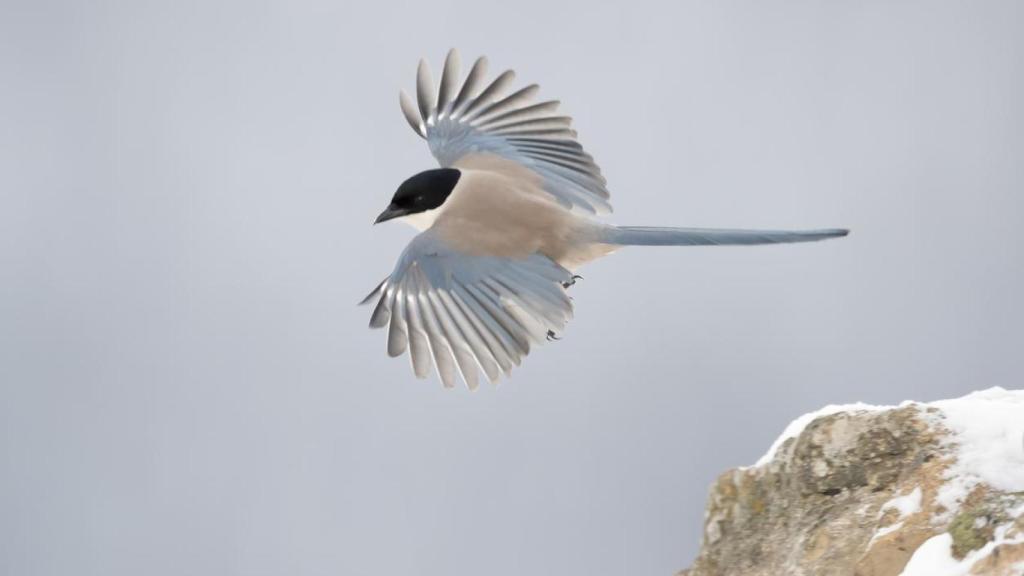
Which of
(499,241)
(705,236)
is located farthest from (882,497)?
(499,241)

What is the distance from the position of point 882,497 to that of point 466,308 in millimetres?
2842

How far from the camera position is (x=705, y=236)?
646cm

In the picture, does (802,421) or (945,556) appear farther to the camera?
(802,421)

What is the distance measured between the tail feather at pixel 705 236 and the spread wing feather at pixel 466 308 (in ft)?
1.38

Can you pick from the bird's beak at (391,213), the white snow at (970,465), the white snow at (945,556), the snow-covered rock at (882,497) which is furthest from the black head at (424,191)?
the white snow at (945,556)

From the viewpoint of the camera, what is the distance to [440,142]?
901cm

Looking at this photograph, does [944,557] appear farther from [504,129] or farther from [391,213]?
[504,129]

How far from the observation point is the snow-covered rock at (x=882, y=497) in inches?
153

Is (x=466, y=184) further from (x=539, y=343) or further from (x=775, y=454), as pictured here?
(x=775, y=454)

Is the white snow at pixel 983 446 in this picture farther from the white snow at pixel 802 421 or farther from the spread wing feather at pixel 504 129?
the spread wing feather at pixel 504 129

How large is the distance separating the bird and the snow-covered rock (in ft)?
3.84

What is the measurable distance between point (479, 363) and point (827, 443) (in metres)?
2.10

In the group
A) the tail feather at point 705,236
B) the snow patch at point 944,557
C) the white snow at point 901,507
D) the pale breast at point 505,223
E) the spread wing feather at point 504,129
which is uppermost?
the spread wing feather at point 504,129

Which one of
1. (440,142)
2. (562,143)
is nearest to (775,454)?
(562,143)
